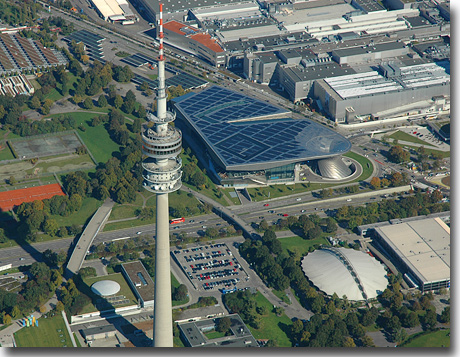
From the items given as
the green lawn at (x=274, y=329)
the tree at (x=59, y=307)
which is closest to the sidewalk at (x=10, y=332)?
the tree at (x=59, y=307)

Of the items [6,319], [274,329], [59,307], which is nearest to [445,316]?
[274,329]

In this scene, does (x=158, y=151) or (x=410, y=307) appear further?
(x=410, y=307)

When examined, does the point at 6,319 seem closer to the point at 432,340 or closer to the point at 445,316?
the point at 432,340

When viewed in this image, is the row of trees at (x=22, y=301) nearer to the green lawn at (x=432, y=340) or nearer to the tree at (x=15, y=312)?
the tree at (x=15, y=312)

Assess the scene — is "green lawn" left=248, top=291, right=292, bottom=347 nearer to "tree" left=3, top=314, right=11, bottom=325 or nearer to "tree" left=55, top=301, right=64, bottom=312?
"tree" left=55, top=301, right=64, bottom=312

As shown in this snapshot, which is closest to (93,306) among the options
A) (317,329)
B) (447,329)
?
(317,329)

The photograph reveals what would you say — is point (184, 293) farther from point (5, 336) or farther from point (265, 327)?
point (5, 336)
